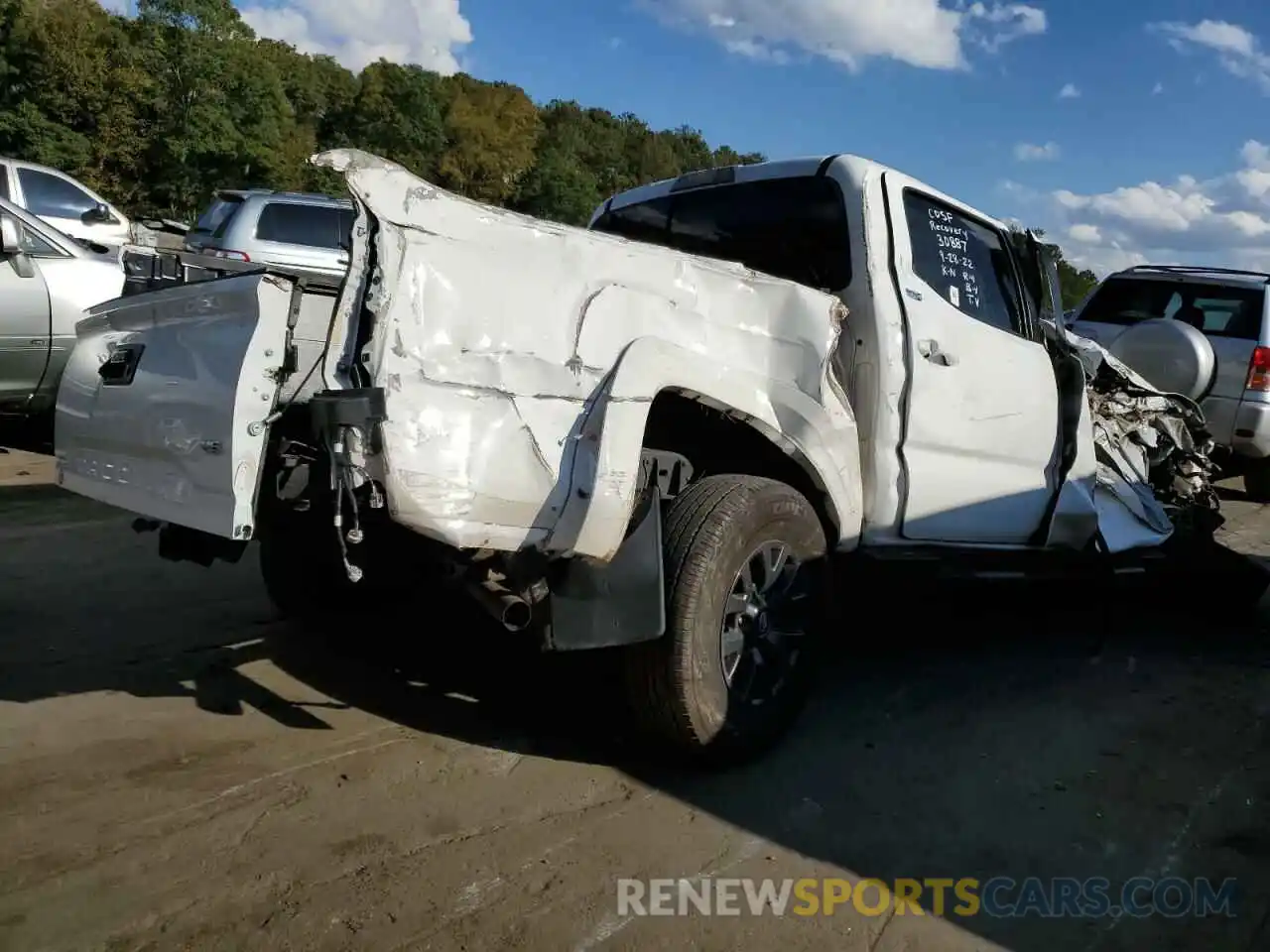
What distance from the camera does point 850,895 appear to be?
2.90m

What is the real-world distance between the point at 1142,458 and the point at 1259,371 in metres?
3.64

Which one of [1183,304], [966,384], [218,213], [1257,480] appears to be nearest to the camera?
[966,384]

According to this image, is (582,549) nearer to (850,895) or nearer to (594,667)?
(850,895)

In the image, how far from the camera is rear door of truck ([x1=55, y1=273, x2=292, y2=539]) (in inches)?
112

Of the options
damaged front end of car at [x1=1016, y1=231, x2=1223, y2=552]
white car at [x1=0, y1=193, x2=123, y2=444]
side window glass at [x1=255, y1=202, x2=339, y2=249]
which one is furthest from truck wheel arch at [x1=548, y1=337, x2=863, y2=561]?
side window glass at [x1=255, y1=202, x2=339, y2=249]

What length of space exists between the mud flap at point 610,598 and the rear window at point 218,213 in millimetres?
11385

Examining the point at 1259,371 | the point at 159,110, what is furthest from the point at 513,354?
the point at 159,110

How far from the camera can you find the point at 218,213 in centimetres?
1338

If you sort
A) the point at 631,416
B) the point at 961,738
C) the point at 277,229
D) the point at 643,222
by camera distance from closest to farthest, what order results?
the point at 631,416, the point at 961,738, the point at 643,222, the point at 277,229

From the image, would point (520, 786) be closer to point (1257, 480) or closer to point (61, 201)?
point (1257, 480)

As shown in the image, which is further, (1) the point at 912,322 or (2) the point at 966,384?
(2) the point at 966,384

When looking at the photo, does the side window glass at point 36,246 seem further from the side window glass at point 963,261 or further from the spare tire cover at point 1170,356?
the spare tire cover at point 1170,356

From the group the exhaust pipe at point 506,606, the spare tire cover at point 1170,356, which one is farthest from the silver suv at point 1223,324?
the exhaust pipe at point 506,606

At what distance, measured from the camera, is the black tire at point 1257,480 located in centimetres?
939
